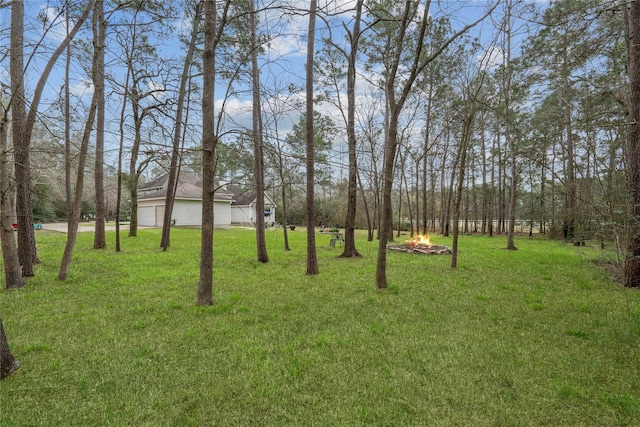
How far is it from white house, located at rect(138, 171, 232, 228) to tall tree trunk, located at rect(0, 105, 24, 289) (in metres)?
15.7

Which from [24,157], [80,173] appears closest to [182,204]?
[24,157]

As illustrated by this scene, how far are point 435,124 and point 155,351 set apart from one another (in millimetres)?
17323

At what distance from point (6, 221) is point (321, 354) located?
5377mm

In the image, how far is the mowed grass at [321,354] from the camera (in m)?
2.11

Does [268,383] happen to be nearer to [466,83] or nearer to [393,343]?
[393,343]

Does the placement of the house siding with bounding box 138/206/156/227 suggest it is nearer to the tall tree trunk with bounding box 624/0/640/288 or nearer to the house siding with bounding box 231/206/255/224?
the house siding with bounding box 231/206/255/224

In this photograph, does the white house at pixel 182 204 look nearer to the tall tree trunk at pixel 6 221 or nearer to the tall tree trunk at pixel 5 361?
the tall tree trunk at pixel 6 221

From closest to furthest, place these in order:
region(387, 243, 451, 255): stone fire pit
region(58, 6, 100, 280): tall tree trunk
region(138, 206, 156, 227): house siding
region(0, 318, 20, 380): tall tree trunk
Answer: region(0, 318, 20, 380): tall tree trunk → region(58, 6, 100, 280): tall tree trunk → region(387, 243, 451, 255): stone fire pit → region(138, 206, 156, 227): house siding

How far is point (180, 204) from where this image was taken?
21688 mm

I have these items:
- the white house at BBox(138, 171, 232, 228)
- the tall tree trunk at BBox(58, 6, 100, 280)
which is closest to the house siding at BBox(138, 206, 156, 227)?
the white house at BBox(138, 171, 232, 228)

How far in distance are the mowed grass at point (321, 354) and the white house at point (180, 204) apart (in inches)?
659

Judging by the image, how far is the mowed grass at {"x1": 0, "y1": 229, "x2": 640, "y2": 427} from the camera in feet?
6.91

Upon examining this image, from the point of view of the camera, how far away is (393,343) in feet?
10.5

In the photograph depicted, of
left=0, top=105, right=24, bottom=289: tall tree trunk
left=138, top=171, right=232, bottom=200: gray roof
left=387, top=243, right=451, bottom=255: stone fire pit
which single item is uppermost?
left=138, top=171, right=232, bottom=200: gray roof
